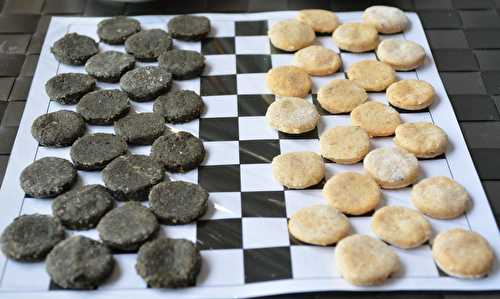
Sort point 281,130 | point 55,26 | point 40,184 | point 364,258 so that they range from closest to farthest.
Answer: point 364,258 < point 40,184 < point 281,130 < point 55,26

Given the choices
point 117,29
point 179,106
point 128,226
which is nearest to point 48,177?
point 128,226

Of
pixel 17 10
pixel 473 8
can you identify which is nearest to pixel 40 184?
pixel 17 10

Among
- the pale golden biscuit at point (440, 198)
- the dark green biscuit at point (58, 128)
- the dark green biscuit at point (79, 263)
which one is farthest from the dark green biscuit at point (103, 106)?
the pale golden biscuit at point (440, 198)

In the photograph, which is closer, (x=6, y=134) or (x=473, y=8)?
(x=6, y=134)

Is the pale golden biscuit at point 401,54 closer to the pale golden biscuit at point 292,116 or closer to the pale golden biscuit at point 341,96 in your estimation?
the pale golden biscuit at point 341,96

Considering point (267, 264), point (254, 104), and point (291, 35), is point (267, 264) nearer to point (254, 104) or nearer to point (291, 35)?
point (254, 104)

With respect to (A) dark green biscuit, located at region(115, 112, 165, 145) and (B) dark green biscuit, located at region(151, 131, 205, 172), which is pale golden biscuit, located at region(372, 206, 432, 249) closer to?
(B) dark green biscuit, located at region(151, 131, 205, 172)

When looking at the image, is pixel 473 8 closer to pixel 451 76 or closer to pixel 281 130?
pixel 451 76
